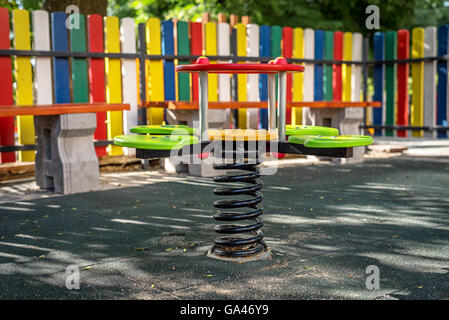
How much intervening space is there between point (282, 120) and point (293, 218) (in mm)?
→ 1564

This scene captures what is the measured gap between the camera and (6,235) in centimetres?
457

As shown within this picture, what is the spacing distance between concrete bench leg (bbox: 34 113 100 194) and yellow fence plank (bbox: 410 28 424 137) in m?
6.36

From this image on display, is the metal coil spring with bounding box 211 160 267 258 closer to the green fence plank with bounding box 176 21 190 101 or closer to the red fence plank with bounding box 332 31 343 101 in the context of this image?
the green fence plank with bounding box 176 21 190 101

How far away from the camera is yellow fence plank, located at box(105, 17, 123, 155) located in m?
8.10

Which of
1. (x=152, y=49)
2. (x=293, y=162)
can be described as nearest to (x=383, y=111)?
(x=293, y=162)

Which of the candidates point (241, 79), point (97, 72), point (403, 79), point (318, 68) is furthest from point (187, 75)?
point (403, 79)

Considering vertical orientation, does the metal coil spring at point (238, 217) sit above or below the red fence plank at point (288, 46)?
below

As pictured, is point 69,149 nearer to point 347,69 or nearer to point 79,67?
point 79,67

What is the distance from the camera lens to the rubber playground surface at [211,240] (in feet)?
10.7

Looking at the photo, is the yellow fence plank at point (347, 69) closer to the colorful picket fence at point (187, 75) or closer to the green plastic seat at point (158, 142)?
the colorful picket fence at point (187, 75)

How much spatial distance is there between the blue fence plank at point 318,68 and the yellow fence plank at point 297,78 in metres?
0.32

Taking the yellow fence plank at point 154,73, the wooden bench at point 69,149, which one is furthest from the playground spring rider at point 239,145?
the yellow fence plank at point 154,73

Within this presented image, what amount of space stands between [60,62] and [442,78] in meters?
6.65

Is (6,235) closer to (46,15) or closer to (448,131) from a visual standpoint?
(46,15)
